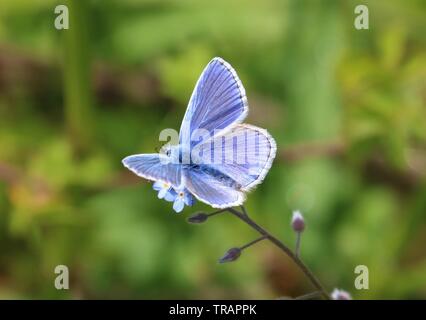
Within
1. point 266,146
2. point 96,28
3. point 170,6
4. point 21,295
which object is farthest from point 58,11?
point 266,146

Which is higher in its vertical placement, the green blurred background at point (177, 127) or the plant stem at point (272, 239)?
the green blurred background at point (177, 127)

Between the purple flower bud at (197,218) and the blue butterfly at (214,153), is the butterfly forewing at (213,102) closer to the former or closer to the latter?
the blue butterfly at (214,153)

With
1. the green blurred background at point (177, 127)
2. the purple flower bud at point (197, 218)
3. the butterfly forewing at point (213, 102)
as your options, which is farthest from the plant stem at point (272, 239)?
the green blurred background at point (177, 127)

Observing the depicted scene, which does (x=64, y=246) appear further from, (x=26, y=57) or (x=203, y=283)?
(x=26, y=57)

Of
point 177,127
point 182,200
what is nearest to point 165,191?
point 182,200

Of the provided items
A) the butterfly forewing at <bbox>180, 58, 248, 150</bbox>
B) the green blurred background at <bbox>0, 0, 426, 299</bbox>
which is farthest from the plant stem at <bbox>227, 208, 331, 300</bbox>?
the green blurred background at <bbox>0, 0, 426, 299</bbox>

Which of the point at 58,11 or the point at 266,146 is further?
the point at 58,11

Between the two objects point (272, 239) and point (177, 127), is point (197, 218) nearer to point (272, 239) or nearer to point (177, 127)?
point (272, 239)
